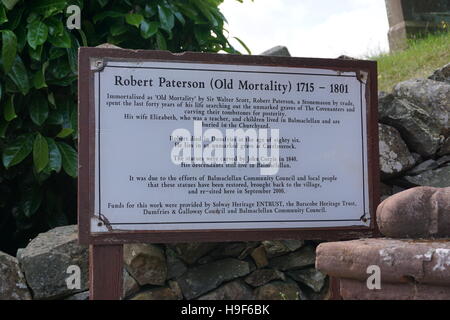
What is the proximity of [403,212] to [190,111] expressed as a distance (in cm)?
118

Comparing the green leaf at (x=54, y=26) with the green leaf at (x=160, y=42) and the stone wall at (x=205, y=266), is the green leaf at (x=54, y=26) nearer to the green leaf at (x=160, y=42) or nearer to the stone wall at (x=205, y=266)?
the green leaf at (x=160, y=42)

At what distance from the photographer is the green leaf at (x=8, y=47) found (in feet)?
11.6

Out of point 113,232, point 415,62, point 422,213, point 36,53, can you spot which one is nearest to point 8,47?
point 36,53

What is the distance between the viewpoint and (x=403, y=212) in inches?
104

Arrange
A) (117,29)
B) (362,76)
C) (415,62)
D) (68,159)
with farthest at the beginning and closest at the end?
(415,62) → (117,29) → (68,159) → (362,76)

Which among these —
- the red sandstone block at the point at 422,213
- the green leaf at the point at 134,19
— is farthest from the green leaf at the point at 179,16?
the red sandstone block at the point at 422,213

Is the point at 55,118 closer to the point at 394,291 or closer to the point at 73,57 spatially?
the point at 73,57

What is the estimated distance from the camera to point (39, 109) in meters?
3.79

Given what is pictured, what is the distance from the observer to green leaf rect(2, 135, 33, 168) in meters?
3.68

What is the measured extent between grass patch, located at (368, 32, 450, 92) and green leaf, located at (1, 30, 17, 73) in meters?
3.87

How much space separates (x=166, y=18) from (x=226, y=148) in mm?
1163

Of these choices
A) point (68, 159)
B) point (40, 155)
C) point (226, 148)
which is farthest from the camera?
point (68, 159)
